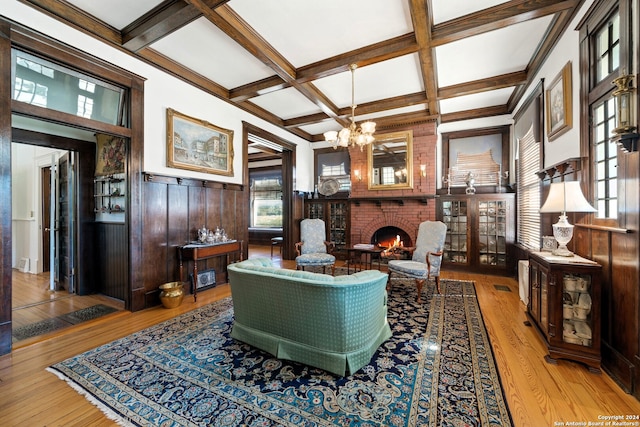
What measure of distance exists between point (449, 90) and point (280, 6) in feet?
10.0

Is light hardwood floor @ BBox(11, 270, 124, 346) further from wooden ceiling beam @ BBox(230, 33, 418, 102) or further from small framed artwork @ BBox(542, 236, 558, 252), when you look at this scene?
small framed artwork @ BBox(542, 236, 558, 252)

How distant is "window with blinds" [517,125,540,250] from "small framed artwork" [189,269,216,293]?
16.6ft

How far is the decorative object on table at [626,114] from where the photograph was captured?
1.72 m

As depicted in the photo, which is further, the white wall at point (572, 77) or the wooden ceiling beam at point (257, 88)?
the wooden ceiling beam at point (257, 88)

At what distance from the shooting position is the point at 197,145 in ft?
13.0

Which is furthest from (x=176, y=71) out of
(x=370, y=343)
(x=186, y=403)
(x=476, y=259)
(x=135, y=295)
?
(x=476, y=259)

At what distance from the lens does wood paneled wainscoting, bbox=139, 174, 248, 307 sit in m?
3.37

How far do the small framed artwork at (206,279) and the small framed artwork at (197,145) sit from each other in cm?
165

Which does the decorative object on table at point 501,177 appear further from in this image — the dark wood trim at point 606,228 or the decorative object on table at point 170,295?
the decorative object on table at point 170,295

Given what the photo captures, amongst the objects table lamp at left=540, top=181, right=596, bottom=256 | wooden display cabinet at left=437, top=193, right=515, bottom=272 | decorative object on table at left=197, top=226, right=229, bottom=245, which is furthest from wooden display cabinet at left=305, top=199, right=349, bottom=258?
table lamp at left=540, top=181, right=596, bottom=256

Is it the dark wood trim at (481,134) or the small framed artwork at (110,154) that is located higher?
the dark wood trim at (481,134)

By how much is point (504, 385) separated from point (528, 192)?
139 inches

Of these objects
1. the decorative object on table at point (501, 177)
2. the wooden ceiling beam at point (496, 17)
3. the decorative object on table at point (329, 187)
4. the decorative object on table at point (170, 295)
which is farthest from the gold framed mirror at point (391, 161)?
the decorative object on table at point (170, 295)

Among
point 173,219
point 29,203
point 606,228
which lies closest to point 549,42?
point 606,228
